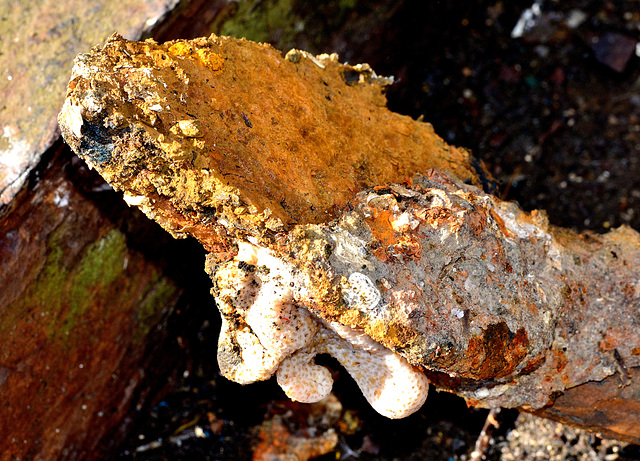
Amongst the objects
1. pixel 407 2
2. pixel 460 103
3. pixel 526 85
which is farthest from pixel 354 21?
pixel 526 85

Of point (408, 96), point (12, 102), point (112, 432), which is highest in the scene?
point (408, 96)

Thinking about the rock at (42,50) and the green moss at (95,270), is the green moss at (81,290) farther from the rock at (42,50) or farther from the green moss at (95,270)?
the rock at (42,50)

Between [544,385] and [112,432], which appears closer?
[544,385]

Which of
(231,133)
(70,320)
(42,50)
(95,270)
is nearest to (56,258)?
(95,270)

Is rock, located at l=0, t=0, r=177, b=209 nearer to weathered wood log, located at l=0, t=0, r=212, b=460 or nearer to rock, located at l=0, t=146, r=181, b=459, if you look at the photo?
weathered wood log, located at l=0, t=0, r=212, b=460

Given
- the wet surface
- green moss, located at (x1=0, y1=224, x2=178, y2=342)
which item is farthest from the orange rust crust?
the wet surface

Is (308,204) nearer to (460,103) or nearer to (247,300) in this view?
(247,300)

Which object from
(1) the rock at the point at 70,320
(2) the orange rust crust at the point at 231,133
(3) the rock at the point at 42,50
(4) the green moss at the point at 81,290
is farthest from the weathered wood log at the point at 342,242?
(4) the green moss at the point at 81,290
